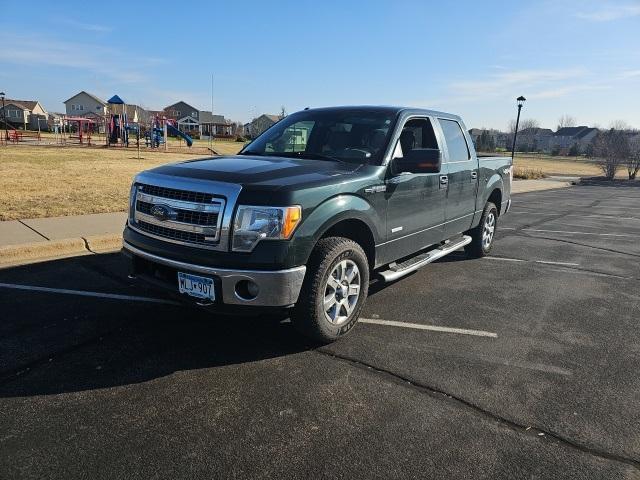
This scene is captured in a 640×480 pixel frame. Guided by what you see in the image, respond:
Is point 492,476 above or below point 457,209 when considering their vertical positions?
below

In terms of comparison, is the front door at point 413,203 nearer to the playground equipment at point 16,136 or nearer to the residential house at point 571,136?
the playground equipment at point 16,136

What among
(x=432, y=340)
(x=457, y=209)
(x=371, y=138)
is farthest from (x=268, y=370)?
(x=457, y=209)

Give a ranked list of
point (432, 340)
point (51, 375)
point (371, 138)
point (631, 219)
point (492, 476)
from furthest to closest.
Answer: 1. point (631, 219)
2. point (371, 138)
3. point (432, 340)
4. point (51, 375)
5. point (492, 476)

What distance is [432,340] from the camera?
4.29m

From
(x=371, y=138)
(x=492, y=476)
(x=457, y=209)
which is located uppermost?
(x=371, y=138)

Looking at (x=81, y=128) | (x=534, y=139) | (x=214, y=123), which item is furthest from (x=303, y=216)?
(x=534, y=139)

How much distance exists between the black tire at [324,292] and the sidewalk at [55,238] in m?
4.33

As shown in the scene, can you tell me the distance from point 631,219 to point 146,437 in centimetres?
1536

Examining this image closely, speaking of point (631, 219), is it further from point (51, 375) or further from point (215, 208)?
point (51, 375)

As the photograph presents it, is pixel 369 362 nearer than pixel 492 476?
No

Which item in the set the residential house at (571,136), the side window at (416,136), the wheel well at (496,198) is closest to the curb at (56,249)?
the side window at (416,136)

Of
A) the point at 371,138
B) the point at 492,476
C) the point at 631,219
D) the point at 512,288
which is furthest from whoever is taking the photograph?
the point at 631,219

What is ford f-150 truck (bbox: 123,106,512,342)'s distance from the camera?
354cm

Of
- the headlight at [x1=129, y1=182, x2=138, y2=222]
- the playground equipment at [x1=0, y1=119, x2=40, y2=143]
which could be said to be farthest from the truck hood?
the playground equipment at [x1=0, y1=119, x2=40, y2=143]
